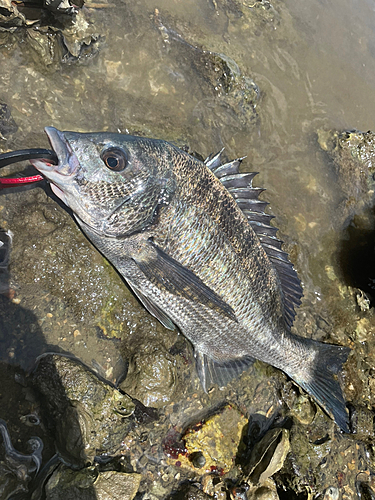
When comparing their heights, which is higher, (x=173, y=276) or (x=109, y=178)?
(x=109, y=178)

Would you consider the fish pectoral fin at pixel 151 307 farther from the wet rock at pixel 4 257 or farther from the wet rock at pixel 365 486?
the wet rock at pixel 365 486

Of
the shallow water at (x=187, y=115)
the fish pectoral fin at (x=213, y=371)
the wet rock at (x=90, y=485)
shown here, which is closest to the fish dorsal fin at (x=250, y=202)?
the shallow water at (x=187, y=115)

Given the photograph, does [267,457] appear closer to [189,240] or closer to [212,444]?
[212,444]

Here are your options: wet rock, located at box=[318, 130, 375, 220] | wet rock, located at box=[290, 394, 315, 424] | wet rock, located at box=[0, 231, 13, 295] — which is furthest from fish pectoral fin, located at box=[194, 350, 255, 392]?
wet rock, located at box=[318, 130, 375, 220]

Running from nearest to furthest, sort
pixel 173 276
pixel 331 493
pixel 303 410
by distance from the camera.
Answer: pixel 173 276 → pixel 331 493 → pixel 303 410

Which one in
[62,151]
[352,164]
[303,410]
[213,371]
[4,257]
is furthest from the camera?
[352,164]

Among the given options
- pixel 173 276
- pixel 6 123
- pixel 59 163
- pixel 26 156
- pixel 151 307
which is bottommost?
pixel 151 307

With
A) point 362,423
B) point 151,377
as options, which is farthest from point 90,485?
point 362,423
